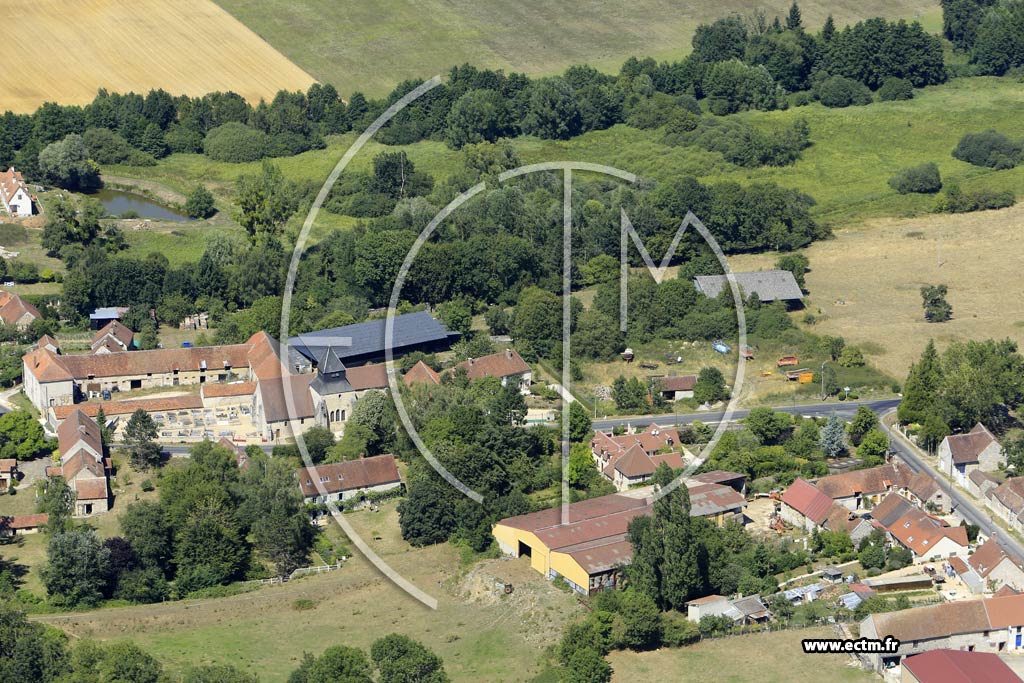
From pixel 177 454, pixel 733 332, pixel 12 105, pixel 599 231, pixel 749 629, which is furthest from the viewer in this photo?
pixel 12 105

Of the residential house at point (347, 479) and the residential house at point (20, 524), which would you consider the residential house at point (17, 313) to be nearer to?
the residential house at point (20, 524)

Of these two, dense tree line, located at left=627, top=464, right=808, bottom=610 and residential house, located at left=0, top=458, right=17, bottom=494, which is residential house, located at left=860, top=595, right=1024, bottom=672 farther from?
residential house, located at left=0, top=458, right=17, bottom=494

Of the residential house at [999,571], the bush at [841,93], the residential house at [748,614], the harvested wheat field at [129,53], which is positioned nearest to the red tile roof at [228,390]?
the residential house at [748,614]

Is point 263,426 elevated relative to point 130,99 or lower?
lower

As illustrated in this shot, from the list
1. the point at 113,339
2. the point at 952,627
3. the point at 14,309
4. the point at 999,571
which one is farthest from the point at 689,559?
the point at 14,309

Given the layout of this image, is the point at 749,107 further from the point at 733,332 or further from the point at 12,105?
the point at 12,105

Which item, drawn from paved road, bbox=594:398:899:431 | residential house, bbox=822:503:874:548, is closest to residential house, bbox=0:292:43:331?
paved road, bbox=594:398:899:431

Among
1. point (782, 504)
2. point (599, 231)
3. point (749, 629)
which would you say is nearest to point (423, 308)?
point (599, 231)
